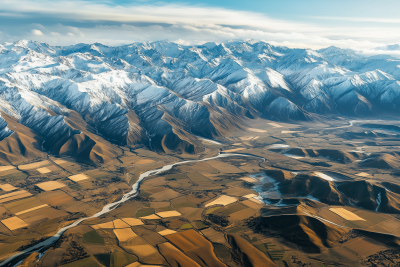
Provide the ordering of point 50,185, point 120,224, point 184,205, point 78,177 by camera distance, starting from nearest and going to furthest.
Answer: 1. point 120,224
2. point 184,205
3. point 50,185
4. point 78,177

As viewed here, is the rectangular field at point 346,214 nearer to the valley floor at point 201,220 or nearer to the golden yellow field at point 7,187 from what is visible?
the valley floor at point 201,220

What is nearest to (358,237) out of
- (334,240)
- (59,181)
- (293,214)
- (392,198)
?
(334,240)

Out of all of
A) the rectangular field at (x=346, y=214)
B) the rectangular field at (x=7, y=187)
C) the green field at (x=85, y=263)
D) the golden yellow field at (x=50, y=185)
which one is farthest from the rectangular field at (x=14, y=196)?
the rectangular field at (x=346, y=214)

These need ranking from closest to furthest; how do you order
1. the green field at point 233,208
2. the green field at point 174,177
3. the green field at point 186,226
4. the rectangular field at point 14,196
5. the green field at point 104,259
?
the green field at point 104,259
the green field at point 186,226
the green field at point 233,208
the rectangular field at point 14,196
the green field at point 174,177

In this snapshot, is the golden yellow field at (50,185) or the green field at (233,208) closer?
the green field at (233,208)

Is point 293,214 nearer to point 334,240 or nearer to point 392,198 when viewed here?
point 334,240

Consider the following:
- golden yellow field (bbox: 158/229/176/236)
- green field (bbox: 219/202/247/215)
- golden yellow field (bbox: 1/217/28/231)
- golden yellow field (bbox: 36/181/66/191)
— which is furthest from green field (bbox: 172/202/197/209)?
golden yellow field (bbox: 36/181/66/191)

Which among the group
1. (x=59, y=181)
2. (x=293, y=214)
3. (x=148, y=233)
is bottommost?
(x=59, y=181)

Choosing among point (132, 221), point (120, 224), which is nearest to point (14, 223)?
point (120, 224)

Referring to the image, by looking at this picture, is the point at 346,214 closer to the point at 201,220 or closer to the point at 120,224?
the point at 201,220

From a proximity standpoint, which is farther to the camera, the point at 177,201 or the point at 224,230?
the point at 177,201

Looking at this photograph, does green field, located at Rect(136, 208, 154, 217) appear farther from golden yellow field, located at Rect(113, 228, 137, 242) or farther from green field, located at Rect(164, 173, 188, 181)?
green field, located at Rect(164, 173, 188, 181)
